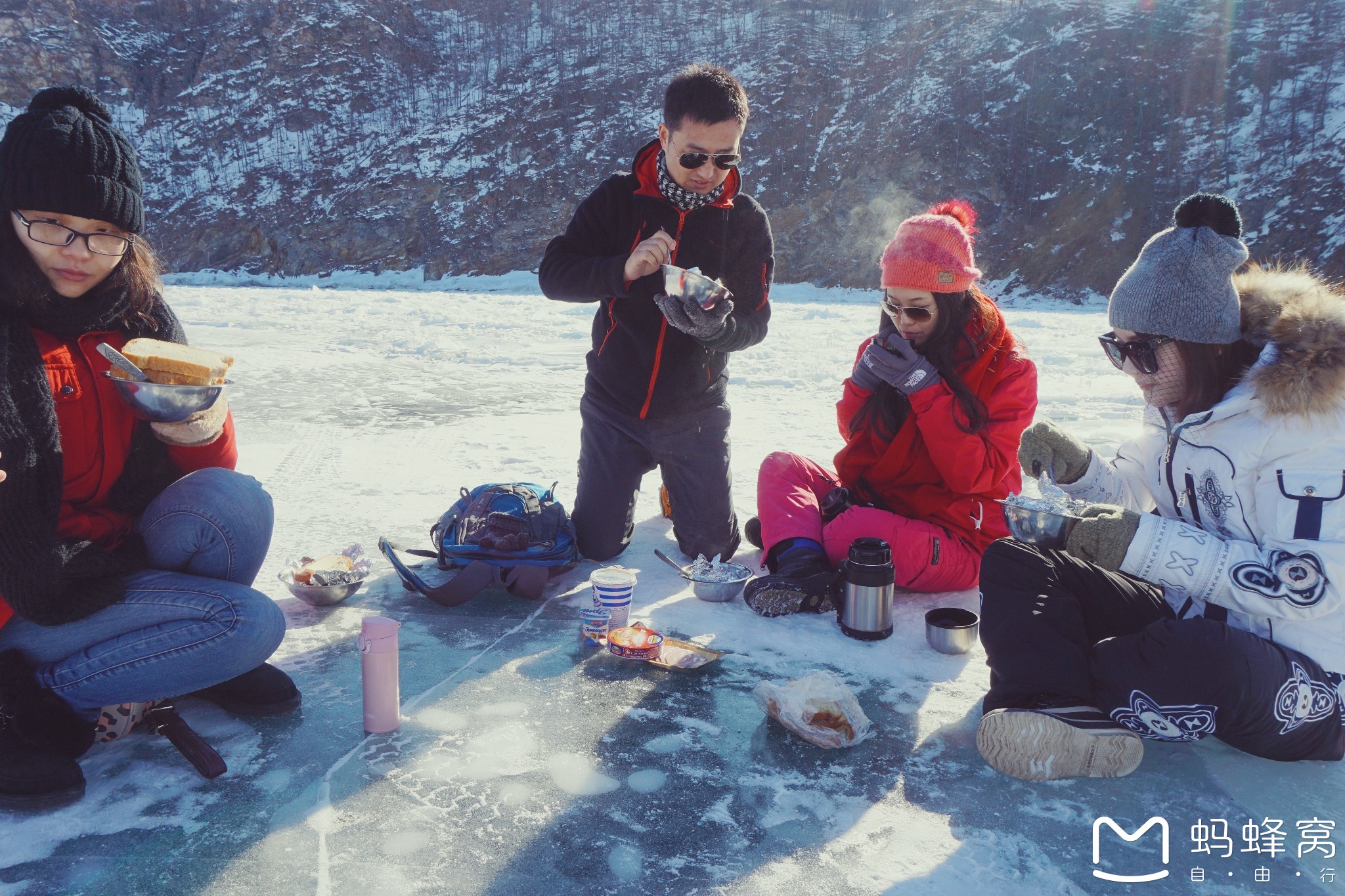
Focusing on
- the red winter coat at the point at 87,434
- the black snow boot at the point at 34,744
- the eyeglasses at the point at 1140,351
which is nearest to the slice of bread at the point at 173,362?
the red winter coat at the point at 87,434

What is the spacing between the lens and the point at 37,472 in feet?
5.77

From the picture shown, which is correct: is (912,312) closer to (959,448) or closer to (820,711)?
(959,448)

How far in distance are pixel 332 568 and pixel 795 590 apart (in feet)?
4.97

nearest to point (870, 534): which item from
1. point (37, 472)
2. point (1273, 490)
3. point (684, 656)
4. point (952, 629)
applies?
point (952, 629)

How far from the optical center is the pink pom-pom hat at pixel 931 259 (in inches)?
110

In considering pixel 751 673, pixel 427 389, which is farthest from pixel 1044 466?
pixel 427 389

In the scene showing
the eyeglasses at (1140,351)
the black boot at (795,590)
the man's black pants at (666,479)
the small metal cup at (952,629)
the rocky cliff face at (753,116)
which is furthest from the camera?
the rocky cliff face at (753,116)

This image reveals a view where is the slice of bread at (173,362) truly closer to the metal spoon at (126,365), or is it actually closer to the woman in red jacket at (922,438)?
the metal spoon at (126,365)

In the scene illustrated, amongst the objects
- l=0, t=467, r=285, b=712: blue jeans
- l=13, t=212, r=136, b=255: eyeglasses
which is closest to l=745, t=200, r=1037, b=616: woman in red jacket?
l=0, t=467, r=285, b=712: blue jeans

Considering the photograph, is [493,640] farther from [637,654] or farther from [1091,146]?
[1091,146]

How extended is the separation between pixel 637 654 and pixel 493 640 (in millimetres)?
481

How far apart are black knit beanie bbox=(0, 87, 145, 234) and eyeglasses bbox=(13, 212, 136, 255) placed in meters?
0.03

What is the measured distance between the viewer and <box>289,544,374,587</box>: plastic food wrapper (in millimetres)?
2814

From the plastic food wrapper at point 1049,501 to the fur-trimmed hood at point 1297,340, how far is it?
0.42m
